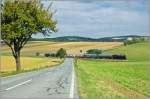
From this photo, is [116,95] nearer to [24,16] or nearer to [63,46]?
[24,16]

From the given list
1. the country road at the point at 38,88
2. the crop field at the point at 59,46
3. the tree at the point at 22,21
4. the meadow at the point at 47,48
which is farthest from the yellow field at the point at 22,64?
the country road at the point at 38,88

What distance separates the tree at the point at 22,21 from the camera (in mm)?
43844

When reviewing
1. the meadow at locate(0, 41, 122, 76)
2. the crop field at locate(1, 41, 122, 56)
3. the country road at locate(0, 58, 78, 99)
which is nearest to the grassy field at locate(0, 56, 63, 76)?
the meadow at locate(0, 41, 122, 76)

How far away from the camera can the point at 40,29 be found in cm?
4697

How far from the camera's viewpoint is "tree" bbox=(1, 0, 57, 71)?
43.8 m

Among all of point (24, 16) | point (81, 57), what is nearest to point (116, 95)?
point (24, 16)

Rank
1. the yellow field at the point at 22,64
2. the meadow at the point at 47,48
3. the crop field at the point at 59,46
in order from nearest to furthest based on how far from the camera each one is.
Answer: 1. the yellow field at the point at 22,64
2. the meadow at the point at 47,48
3. the crop field at the point at 59,46

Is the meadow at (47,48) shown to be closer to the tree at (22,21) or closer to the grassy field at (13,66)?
the grassy field at (13,66)

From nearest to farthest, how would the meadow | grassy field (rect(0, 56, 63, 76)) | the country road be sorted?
the country road, grassy field (rect(0, 56, 63, 76)), the meadow

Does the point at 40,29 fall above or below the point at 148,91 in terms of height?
above

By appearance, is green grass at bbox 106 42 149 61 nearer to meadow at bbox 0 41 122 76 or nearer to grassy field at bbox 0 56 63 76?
meadow at bbox 0 41 122 76

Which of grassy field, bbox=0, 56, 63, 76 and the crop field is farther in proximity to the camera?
the crop field

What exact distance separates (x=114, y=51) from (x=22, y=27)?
77.7 metres

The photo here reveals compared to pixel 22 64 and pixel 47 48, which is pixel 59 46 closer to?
pixel 47 48
